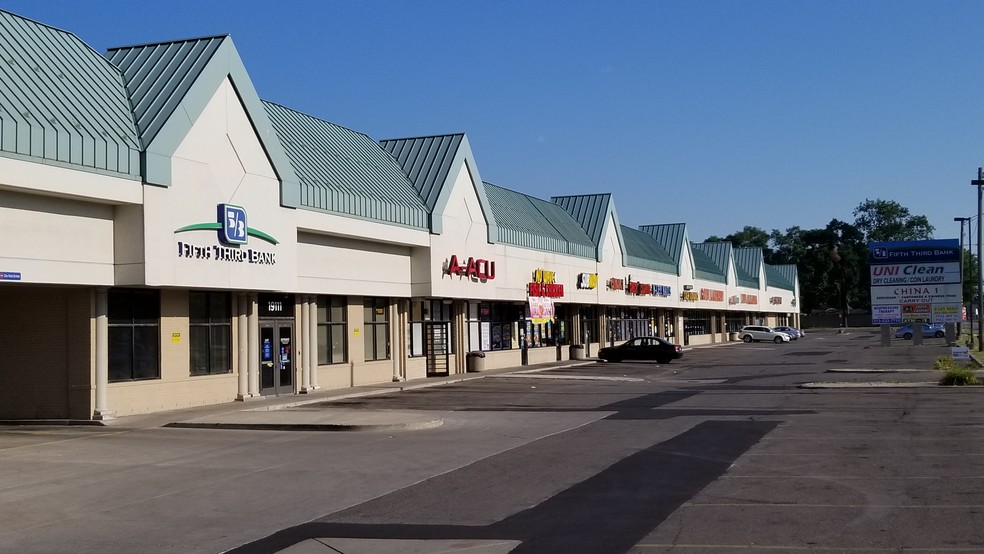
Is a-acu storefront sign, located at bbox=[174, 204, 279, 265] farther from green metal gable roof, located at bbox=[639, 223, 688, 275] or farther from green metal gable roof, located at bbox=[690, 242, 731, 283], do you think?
green metal gable roof, located at bbox=[690, 242, 731, 283]

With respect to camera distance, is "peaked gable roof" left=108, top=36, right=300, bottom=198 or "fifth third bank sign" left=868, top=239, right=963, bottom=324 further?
"fifth third bank sign" left=868, top=239, right=963, bottom=324

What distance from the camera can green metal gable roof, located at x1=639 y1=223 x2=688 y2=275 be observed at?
72750 millimetres

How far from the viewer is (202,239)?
2245 centimetres

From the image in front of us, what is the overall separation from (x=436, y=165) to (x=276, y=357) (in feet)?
38.2

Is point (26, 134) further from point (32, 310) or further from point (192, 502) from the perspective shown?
point (192, 502)

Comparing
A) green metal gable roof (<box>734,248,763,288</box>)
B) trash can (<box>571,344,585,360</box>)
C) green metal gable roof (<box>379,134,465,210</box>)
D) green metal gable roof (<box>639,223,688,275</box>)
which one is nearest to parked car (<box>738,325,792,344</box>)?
green metal gable roof (<box>734,248,763,288</box>)

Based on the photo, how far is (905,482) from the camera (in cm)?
1255

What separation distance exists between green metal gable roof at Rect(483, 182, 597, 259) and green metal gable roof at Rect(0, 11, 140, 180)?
20833mm

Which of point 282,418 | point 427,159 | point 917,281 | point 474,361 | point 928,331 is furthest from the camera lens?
point 928,331

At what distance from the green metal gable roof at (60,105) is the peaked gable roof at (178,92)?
381mm

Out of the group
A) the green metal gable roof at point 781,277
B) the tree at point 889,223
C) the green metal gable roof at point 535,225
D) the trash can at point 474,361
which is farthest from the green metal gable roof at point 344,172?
the tree at point 889,223

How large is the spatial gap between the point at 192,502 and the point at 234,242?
39.5 feet

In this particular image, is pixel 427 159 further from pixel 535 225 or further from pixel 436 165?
pixel 535 225

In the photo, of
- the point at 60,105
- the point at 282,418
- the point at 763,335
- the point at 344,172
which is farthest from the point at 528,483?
the point at 763,335
